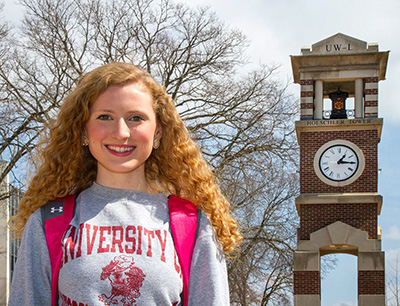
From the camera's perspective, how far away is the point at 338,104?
20.4 meters

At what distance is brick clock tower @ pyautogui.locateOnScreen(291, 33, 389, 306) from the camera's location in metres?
19.5

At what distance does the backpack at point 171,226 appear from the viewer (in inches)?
105

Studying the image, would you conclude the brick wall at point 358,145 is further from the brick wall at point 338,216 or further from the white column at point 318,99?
the white column at point 318,99

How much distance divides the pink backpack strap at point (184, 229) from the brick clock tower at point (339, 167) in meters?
17.0

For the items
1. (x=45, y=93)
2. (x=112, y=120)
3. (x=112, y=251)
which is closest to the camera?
A: (x=112, y=251)

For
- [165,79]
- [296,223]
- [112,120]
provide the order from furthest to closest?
[296,223]
[165,79]
[112,120]

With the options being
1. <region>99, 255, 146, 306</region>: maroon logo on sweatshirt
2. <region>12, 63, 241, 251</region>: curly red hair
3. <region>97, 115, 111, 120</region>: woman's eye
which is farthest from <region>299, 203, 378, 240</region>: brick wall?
<region>99, 255, 146, 306</region>: maroon logo on sweatshirt

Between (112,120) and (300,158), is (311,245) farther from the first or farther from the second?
(112,120)

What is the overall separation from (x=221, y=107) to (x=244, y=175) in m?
2.22

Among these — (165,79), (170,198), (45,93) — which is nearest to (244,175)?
(165,79)

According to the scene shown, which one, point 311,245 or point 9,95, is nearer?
point 9,95

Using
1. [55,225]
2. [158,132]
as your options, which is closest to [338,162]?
[158,132]

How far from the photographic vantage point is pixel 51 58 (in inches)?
741

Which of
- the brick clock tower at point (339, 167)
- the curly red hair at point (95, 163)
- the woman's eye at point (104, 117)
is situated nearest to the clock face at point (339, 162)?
the brick clock tower at point (339, 167)
